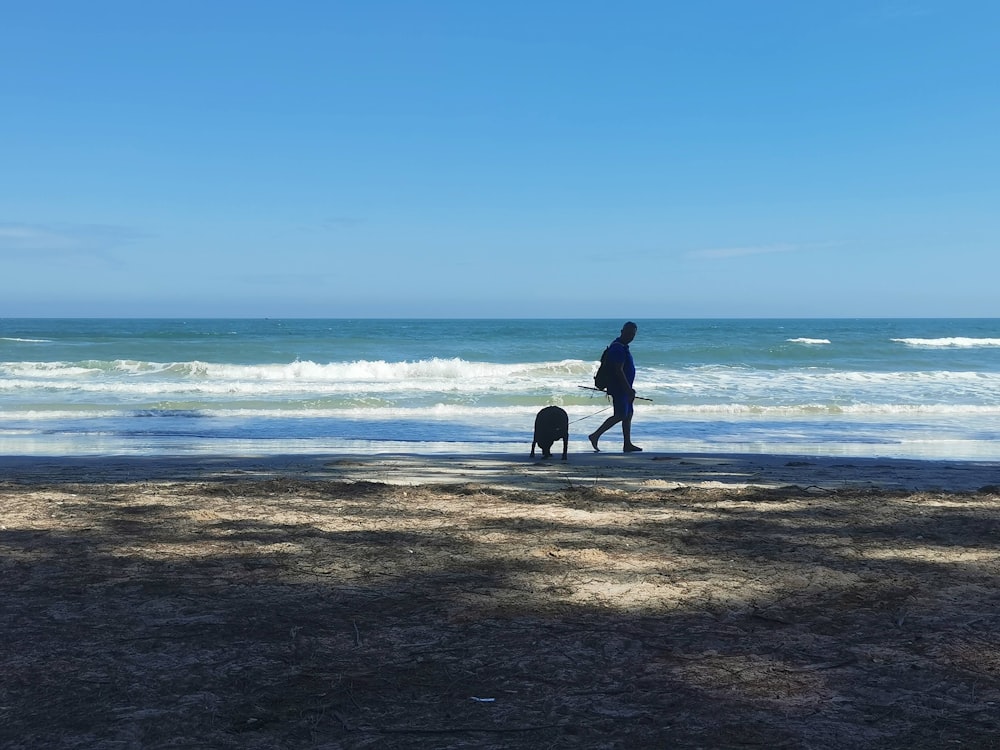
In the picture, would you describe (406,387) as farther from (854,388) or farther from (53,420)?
(854,388)

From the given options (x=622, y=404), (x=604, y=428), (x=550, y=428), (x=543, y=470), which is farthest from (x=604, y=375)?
(x=543, y=470)

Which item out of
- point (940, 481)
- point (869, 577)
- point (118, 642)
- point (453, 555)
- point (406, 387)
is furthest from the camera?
point (406, 387)

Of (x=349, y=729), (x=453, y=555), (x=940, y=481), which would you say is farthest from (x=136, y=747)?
(x=940, y=481)

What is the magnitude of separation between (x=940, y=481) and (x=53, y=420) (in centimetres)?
1397

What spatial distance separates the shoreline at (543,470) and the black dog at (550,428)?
0.77ft

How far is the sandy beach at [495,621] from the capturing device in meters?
2.60

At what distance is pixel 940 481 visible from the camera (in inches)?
335

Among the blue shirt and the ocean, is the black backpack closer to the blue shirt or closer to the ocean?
the blue shirt

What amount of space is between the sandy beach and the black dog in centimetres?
345

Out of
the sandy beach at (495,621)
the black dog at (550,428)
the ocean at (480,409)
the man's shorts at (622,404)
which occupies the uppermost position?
the man's shorts at (622,404)

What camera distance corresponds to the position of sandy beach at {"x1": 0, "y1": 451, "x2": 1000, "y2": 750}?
2602 millimetres

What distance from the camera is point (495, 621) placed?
11.5 ft

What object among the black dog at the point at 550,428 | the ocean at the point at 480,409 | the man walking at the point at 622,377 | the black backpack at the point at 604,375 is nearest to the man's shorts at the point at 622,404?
the man walking at the point at 622,377

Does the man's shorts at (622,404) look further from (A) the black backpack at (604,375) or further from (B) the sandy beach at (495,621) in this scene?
(B) the sandy beach at (495,621)
